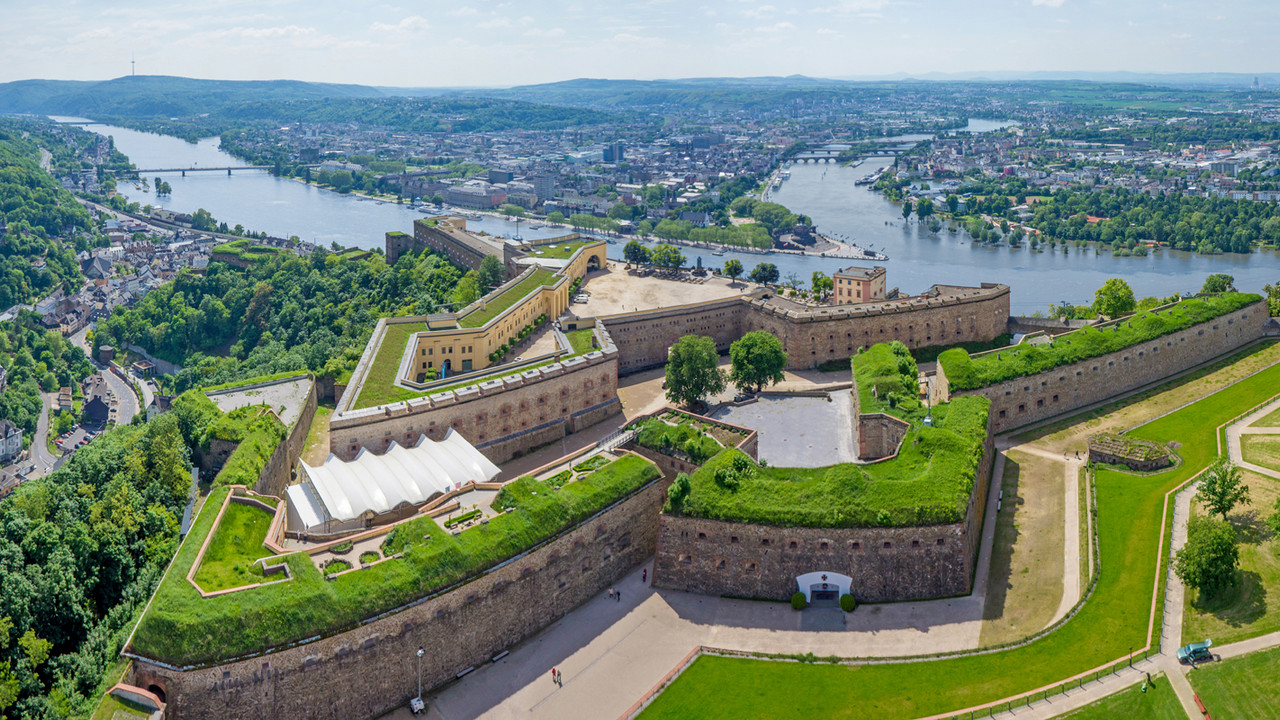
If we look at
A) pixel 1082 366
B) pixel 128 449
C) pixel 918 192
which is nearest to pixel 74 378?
pixel 128 449

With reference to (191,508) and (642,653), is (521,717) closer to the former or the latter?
(642,653)

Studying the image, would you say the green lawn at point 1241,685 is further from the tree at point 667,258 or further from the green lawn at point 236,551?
the tree at point 667,258

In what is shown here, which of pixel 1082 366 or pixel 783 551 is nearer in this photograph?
pixel 783 551

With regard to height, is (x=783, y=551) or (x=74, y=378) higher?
(x=783, y=551)

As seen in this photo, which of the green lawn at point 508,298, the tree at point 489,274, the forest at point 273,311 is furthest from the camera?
the tree at point 489,274

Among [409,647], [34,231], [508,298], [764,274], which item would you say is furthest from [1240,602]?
[34,231]

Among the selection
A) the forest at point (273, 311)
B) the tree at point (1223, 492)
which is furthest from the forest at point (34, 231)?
the tree at point (1223, 492)

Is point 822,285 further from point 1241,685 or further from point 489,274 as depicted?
point 1241,685
